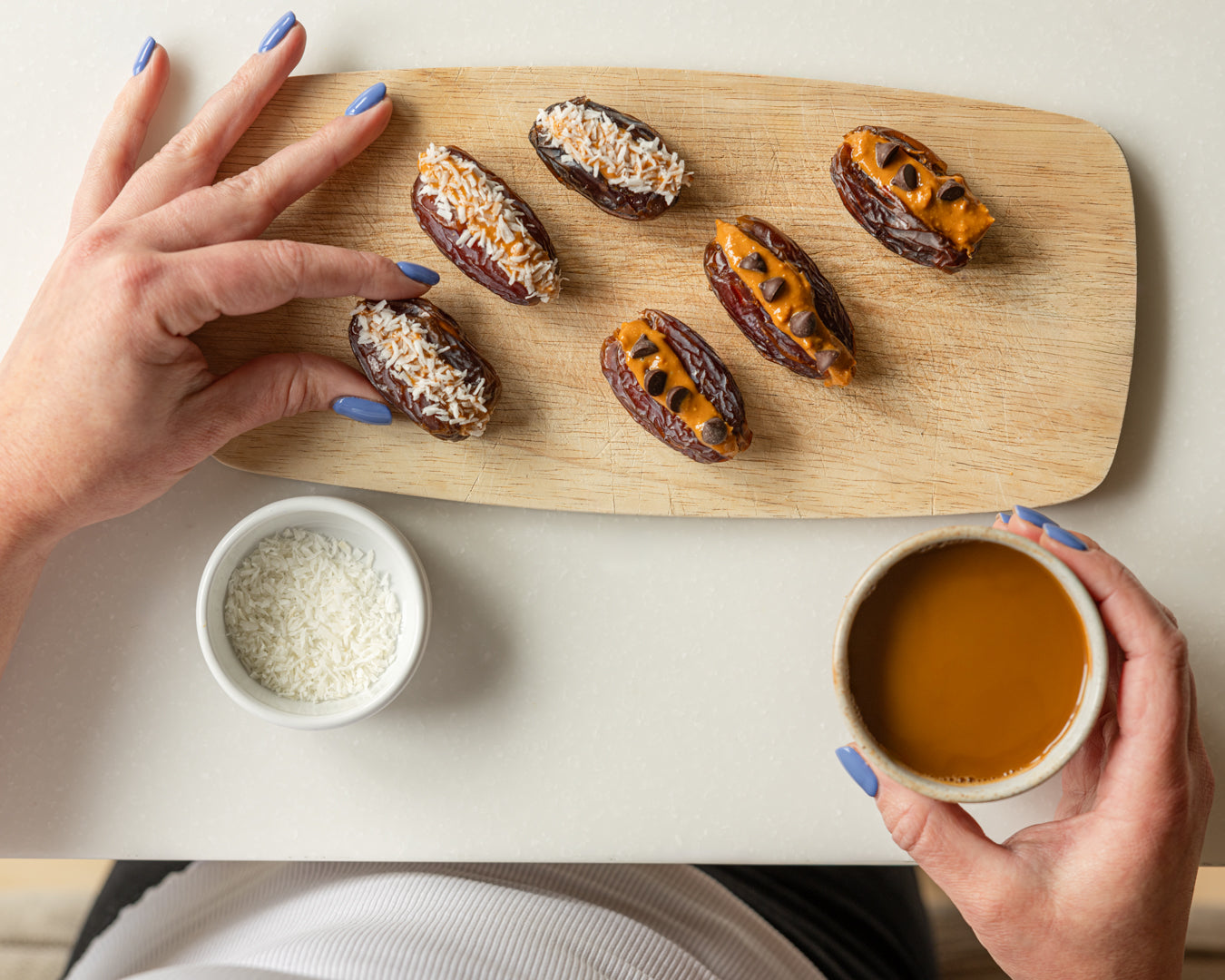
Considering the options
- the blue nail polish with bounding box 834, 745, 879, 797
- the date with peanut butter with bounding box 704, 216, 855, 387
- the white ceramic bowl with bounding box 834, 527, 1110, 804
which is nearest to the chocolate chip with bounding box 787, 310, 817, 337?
the date with peanut butter with bounding box 704, 216, 855, 387

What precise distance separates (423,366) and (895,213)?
0.75m

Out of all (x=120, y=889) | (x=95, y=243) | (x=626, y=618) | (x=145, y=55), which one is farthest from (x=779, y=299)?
(x=120, y=889)

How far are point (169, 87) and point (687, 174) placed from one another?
0.89 metres

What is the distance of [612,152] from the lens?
1375mm

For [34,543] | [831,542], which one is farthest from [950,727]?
[34,543]

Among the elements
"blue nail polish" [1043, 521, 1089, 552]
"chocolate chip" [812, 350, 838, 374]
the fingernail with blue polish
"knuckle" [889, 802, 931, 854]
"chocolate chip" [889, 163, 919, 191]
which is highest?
the fingernail with blue polish

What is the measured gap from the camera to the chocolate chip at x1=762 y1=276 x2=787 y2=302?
4.43 ft

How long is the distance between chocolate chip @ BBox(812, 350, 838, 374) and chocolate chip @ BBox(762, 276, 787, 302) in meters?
0.11

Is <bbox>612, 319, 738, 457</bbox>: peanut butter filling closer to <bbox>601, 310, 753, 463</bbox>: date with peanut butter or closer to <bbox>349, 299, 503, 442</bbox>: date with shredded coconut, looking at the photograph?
<bbox>601, 310, 753, 463</bbox>: date with peanut butter

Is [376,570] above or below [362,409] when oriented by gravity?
below

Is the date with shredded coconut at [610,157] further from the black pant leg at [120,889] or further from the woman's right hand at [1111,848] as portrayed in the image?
the black pant leg at [120,889]

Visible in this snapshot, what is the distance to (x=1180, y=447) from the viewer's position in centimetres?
153

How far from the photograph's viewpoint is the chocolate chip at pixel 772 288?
4.43 ft

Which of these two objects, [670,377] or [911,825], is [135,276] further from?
[911,825]
